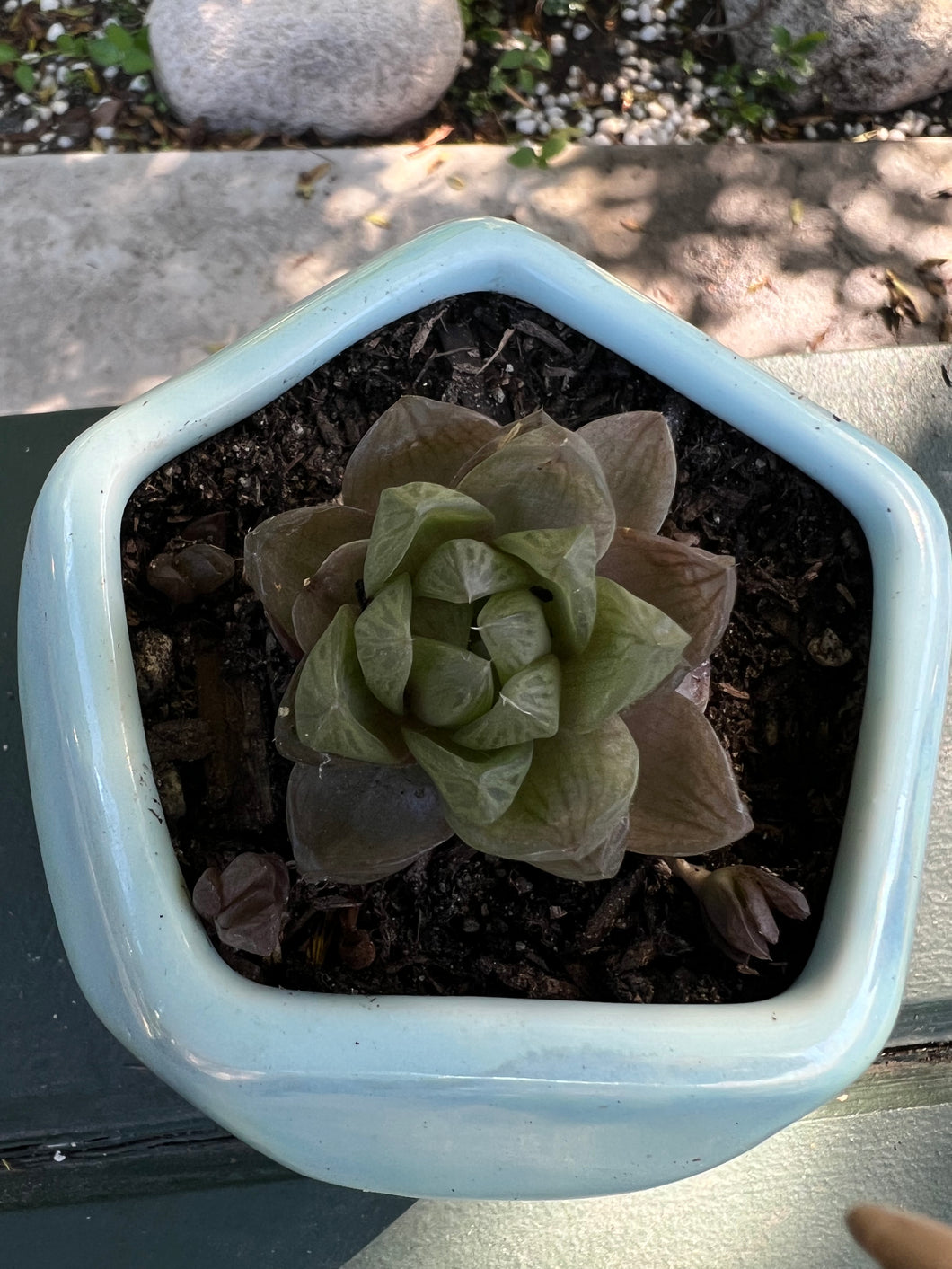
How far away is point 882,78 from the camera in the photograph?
1.22 meters

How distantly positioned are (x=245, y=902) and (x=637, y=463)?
29 cm

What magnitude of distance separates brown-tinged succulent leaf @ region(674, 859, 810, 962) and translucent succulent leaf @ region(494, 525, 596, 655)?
177 mm

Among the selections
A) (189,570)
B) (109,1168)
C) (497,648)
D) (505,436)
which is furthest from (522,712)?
(109,1168)

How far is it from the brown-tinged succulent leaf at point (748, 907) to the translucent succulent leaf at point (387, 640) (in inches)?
8.5

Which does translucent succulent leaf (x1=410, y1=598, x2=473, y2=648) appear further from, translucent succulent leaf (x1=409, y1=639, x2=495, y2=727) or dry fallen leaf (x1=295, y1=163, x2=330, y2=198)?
dry fallen leaf (x1=295, y1=163, x2=330, y2=198)

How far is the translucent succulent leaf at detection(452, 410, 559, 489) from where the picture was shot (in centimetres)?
45

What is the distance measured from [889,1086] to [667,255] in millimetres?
893

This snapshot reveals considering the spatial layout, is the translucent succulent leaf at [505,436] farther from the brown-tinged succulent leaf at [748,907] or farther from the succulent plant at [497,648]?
the brown-tinged succulent leaf at [748,907]

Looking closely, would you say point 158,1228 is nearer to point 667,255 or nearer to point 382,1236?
point 382,1236

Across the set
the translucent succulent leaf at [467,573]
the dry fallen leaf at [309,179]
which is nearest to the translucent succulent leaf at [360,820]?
the translucent succulent leaf at [467,573]

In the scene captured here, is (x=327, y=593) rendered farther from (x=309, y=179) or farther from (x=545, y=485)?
(x=309, y=179)

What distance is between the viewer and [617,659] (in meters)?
0.40

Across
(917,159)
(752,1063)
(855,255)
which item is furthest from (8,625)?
(917,159)

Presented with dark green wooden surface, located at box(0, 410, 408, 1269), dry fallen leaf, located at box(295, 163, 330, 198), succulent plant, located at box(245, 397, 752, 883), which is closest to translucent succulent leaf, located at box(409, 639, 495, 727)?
succulent plant, located at box(245, 397, 752, 883)
